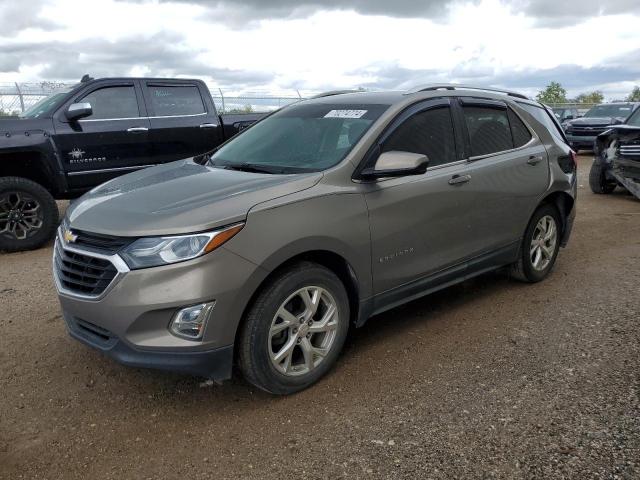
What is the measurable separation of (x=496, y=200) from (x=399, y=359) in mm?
1542

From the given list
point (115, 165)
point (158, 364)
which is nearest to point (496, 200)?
point (158, 364)

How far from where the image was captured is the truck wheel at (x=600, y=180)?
1021cm

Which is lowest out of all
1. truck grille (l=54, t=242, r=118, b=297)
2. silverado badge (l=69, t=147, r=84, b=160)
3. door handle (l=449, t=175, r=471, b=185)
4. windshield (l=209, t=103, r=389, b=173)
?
truck grille (l=54, t=242, r=118, b=297)

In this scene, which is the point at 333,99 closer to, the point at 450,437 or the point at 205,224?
the point at 205,224

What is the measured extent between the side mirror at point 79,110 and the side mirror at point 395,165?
4570mm

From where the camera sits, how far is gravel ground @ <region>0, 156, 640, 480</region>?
2758mm

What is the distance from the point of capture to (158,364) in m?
2.93

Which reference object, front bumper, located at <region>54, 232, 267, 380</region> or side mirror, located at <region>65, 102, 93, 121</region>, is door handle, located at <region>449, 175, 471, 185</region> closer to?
front bumper, located at <region>54, 232, 267, 380</region>

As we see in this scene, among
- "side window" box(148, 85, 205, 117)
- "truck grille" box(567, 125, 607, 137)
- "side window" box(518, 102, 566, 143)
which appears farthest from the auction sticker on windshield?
"truck grille" box(567, 125, 607, 137)

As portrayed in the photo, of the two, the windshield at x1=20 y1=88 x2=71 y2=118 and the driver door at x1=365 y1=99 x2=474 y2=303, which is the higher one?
the windshield at x1=20 y1=88 x2=71 y2=118

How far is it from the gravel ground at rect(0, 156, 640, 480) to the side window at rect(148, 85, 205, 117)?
4009 mm

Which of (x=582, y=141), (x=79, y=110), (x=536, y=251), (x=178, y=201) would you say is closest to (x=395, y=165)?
(x=178, y=201)

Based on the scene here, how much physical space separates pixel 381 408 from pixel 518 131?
9.51ft

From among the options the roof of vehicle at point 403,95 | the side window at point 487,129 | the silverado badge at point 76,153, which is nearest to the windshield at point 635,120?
the roof of vehicle at point 403,95
